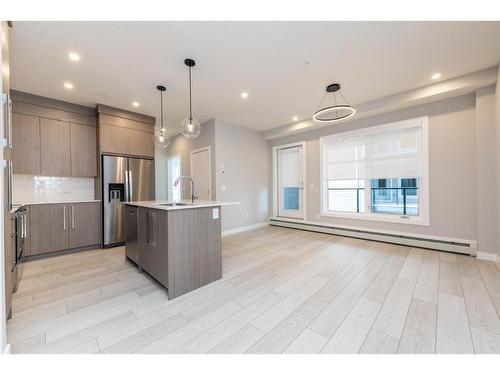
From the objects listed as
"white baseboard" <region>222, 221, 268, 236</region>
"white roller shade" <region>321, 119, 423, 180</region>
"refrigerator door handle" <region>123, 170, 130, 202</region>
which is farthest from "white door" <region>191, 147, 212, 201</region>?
"white roller shade" <region>321, 119, 423, 180</region>

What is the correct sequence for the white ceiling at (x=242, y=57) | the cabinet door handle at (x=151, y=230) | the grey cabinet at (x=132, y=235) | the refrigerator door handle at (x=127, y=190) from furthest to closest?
the refrigerator door handle at (x=127, y=190)
the grey cabinet at (x=132, y=235)
the cabinet door handle at (x=151, y=230)
the white ceiling at (x=242, y=57)

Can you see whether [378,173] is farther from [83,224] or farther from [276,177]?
[83,224]

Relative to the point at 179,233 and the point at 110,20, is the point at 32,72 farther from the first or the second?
the point at 179,233

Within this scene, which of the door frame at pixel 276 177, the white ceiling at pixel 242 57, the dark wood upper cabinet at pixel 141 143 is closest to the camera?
the white ceiling at pixel 242 57

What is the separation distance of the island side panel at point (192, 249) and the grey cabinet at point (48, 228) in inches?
107

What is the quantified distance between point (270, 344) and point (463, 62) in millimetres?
3930

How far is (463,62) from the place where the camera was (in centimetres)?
258

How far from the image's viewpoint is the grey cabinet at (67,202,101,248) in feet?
11.3

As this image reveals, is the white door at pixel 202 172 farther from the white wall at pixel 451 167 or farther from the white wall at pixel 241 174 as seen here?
the white wall at pixel 451 167

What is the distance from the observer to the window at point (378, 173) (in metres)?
3.63

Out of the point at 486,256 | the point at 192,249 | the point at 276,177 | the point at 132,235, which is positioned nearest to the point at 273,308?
the point at 192,249

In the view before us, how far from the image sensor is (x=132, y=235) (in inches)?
112

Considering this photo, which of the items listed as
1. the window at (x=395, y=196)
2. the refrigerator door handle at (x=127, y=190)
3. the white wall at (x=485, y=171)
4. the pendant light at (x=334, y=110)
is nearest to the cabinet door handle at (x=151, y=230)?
the refrigerator door handle at (x=127, y=190)
